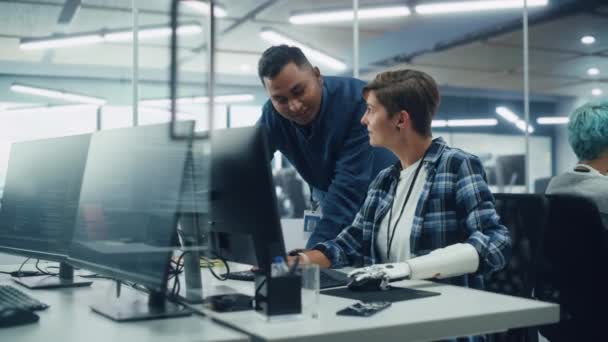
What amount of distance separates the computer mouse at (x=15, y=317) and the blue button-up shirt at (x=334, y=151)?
1021 millimetres

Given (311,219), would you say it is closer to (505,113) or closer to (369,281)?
(369,281)

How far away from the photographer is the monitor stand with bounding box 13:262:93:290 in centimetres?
174

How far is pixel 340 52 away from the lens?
7.68 metres

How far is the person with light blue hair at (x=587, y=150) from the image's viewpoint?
2098 millimetres

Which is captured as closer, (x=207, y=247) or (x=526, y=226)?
(x=207, y=247)

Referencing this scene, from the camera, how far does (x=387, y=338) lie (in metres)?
1.15

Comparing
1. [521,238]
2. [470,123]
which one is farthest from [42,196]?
[470,123]

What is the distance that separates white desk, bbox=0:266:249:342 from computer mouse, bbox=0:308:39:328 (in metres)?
0.01

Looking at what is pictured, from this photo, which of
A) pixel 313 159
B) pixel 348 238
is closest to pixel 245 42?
pixel 313 159

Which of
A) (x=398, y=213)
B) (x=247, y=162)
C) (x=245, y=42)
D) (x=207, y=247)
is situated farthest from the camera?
(x=245, y=42)

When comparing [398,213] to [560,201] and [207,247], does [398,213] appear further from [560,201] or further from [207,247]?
[207,247]

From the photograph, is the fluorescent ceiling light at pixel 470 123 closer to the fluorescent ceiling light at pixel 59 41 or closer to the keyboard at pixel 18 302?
the fluorescent ceiling light at pixel 59 41

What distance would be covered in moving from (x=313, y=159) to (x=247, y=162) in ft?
3.06

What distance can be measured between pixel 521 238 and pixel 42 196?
138cm
